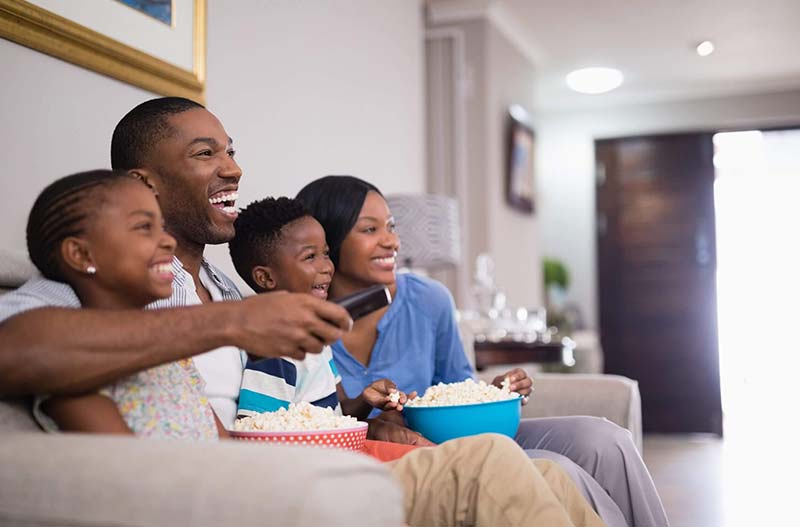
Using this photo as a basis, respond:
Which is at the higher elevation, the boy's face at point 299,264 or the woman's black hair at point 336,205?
the woman's black hair at point 336,205

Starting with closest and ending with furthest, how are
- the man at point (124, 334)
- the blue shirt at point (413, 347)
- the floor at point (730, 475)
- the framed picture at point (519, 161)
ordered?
the man at point (124, 334)
the blue shirt at point (413, 347)
the floor at point (730, 475)
the framed picture at point (519, 161)

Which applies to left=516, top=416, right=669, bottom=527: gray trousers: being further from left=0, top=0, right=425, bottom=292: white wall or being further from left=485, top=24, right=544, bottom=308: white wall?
left=485, top=24, right=544, bottom=308: white wall

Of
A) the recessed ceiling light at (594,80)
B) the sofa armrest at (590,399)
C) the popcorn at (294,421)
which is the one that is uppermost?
the recessed ceiling light at (594,80)

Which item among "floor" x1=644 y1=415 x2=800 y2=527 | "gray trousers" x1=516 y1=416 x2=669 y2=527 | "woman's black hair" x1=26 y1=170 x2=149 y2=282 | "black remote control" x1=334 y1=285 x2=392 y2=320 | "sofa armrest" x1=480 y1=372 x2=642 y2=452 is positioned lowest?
"floor" x1=644 y1=415 x2=800 y2=527

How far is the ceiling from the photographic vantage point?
190 inches

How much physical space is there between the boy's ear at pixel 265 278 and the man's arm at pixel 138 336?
73cm

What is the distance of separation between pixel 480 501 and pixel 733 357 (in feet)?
25.0

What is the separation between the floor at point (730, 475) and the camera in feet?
10.5

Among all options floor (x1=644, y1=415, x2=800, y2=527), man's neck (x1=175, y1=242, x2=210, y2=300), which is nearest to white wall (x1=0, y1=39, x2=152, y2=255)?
man's neck (x1=175, y1=242, x2=210, y2=300)

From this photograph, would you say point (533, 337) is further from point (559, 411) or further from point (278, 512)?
point (278, 512)

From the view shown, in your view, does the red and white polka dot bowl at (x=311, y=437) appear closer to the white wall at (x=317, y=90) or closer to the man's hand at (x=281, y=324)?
the man's hand at (x=281, y=324)

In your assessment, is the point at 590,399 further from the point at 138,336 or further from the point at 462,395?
the point at 138,336

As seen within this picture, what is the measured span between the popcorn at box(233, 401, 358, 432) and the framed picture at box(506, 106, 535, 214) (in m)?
3.84

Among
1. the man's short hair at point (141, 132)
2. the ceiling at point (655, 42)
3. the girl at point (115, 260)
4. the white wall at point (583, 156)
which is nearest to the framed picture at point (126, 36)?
the man's short hair at point (141, 132)
